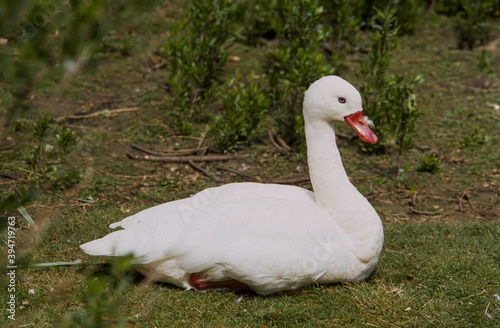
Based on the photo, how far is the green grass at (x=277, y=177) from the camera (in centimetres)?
332

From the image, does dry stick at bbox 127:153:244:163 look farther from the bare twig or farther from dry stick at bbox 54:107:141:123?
dry stick at bbox 54:107:141:123

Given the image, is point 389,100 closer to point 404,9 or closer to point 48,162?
point 48,162

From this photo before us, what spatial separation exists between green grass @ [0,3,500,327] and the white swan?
20 cm

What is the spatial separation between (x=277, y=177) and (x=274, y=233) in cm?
207

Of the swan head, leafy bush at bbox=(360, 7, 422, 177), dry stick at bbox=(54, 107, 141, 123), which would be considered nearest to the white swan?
the swan head

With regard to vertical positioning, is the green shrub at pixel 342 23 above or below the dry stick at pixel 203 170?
above

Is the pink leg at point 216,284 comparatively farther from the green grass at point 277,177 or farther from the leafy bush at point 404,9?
the leafy bush at point 404,9

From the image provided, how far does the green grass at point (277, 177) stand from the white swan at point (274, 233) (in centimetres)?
20

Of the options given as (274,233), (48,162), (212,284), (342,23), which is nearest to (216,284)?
(212,284)

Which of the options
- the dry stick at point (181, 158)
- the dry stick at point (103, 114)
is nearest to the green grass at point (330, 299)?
the dry stick at point (181, 158)

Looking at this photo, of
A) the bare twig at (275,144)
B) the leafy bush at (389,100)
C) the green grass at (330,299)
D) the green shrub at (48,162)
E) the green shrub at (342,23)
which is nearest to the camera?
the green grass at (330,299)

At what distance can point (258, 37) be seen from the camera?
8.11 metres

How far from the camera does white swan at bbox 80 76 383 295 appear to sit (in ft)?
10.8

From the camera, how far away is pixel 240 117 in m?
5.54
